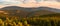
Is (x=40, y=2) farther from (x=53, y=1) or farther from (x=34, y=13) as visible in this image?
(x=34, y=13)

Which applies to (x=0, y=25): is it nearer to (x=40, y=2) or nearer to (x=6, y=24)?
(x=6, y=24)

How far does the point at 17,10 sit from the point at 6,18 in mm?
115

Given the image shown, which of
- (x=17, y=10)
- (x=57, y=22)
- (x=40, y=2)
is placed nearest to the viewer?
(x=57, y=22)

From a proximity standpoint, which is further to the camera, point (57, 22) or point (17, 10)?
point (17, 10)

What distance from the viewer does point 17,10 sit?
34.3 inches

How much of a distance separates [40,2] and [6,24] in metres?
0.50

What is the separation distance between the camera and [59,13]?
80cm

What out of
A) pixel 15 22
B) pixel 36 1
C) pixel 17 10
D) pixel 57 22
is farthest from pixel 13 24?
pixel 36 1

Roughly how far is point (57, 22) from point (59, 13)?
0.26 ft

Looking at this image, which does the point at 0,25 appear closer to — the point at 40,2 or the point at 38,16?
the point at 38,16

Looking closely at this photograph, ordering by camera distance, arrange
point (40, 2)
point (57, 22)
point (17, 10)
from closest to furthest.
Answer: point (57, 22) → point (17, 10) → point (40, 2)

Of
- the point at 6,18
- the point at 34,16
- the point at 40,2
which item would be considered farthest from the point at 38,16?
the point at 40,2

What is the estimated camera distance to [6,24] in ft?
2.62

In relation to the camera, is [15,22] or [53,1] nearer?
[15,22]
